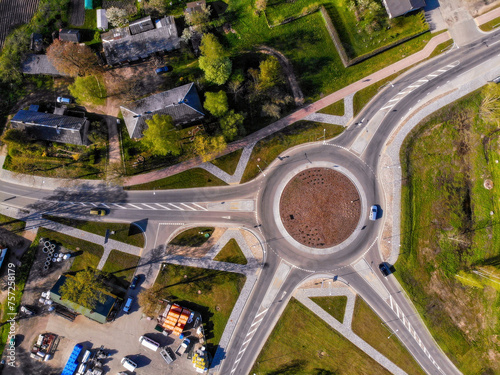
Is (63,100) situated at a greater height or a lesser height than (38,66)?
lesser

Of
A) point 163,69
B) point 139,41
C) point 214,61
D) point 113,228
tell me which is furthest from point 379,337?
point 139,41

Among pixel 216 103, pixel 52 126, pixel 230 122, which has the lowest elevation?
pixel 52 126

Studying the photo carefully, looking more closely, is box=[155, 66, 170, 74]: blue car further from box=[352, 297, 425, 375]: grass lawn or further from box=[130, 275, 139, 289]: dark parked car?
box=[352, 297, 425, 375]: grass lawn

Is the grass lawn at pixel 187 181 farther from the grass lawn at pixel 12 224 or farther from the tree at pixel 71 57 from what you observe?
the tree at pixel 71 57

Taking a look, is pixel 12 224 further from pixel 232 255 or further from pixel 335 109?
pixel 335 109

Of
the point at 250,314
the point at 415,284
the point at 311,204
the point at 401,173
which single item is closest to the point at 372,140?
the point at 401,173

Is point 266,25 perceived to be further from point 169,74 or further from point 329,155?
point 329,155

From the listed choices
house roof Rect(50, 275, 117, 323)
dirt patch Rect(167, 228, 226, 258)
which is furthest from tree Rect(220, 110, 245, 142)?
house roof Rect(50, 275, 117, 323)
